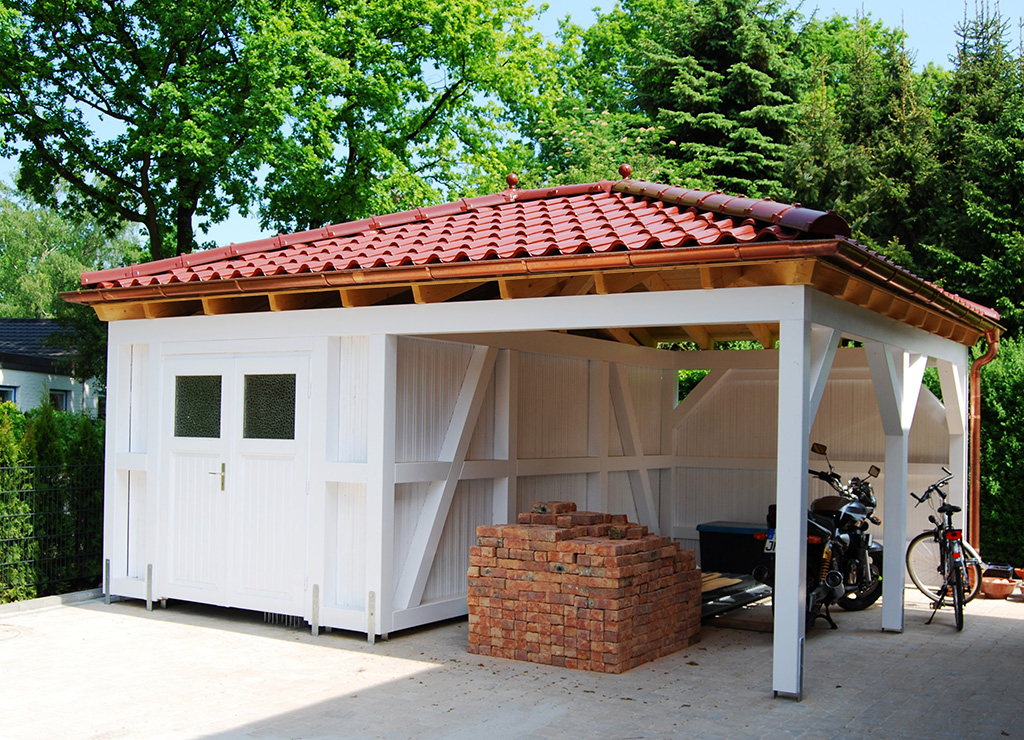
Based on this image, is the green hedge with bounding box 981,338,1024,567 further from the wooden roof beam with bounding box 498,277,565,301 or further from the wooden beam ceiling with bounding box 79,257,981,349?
the wooden roof beam with bounding box 498,277,565,301

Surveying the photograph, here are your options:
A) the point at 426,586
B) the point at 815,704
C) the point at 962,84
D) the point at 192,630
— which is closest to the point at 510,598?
the point at 426,586

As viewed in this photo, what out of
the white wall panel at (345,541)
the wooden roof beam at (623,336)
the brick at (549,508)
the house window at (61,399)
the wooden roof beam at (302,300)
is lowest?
the white wall panel at (345,541)

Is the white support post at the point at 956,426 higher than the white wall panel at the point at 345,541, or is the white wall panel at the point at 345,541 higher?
the white support post at the point at 956,426

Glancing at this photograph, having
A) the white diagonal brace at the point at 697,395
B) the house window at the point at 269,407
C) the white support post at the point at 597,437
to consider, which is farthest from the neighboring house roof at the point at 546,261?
the white diagonal brace at the point at 697,395

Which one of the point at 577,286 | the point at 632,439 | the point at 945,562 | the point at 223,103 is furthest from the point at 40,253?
the point at 945,562

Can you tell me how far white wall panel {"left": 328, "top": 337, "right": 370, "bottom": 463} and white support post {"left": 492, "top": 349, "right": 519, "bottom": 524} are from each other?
1489 millimetres

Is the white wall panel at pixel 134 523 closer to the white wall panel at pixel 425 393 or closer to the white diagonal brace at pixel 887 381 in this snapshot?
the white wall panel at pixel 425 393

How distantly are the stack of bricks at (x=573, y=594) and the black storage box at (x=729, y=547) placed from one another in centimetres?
372

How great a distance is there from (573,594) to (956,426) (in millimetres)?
5445

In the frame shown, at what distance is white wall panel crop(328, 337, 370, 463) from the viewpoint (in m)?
8.23

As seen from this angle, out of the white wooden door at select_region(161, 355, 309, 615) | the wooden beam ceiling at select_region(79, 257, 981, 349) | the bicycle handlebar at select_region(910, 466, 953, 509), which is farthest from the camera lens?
the bicycle handlebar at select_region(910, 466, 953, 509)

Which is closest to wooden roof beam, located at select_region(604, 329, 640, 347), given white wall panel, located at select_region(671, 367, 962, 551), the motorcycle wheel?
white wall panel, located at select_region(671, 367, 962, 551)

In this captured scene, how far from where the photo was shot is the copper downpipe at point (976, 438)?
35.9ft

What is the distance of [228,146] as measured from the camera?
19.7 meters
